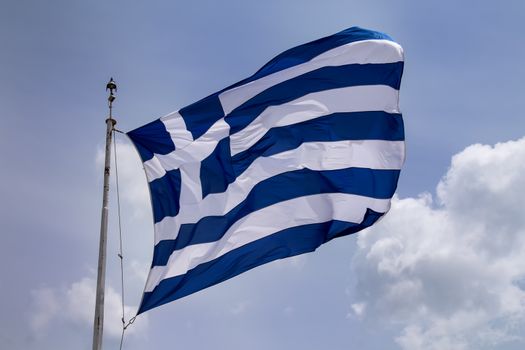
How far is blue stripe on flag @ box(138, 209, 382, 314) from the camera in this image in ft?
64.1

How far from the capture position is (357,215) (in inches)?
841

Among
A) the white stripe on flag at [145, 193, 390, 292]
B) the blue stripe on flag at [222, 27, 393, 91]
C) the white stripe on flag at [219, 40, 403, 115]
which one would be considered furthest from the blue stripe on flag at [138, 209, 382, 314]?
the blue stripe on flag at [222, 27, 393, 91]

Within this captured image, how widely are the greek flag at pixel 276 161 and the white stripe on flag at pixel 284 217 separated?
0.09ft

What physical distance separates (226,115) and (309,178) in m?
3.04

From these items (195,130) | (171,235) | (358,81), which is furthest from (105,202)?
(358,81)

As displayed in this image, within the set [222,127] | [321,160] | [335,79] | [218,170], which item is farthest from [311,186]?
[335,79]

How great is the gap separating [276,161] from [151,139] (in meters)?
3.70

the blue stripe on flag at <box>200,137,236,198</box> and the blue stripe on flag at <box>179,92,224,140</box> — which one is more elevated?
the blue stripe on flag at <box>179,92,224,140</box>

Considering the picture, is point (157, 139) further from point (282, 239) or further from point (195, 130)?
point (282, 239)

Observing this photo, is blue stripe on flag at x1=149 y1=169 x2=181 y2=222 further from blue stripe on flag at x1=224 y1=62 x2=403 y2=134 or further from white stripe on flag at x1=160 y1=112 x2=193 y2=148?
blue stripe on flag at x1=224 y1=62 x2=403 y2=134

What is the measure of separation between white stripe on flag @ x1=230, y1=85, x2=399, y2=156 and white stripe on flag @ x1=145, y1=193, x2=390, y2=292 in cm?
246

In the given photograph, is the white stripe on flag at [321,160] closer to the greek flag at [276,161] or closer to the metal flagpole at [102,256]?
the greek flag at [276,161]

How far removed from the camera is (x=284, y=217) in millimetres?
21281

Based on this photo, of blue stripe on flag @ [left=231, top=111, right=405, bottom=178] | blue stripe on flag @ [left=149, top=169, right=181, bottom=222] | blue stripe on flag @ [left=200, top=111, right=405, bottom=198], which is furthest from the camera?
blue stripe on flag @ [left=231, top=111, right=405, bottom=178]
